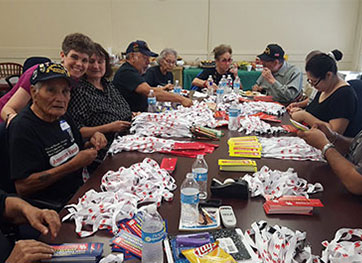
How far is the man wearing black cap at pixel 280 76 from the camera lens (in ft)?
10.7

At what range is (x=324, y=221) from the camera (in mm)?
1070

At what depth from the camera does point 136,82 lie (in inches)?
109

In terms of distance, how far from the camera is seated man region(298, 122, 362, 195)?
1236mm

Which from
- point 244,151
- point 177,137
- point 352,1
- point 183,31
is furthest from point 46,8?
point 352,1

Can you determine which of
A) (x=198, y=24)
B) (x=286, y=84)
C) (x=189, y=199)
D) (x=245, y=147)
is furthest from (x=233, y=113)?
(x=198, y=24)

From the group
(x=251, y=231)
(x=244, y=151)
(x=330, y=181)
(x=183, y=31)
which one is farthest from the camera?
(x=183, y=31)

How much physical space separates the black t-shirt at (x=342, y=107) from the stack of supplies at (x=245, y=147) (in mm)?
660

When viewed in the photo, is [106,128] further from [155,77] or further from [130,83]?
[155,77]

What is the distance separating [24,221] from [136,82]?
1820mm

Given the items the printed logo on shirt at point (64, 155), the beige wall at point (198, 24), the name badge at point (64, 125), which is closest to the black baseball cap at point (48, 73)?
the name badge at point (64, 125)

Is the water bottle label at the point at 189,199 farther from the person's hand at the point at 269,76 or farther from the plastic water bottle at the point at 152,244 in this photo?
the person's hand at the point at 269,76

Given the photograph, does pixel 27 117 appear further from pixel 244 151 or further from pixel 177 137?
pixel 244 151

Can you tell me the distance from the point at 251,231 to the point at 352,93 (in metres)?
1.53

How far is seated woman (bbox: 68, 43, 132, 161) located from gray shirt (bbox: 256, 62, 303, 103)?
190 cm
